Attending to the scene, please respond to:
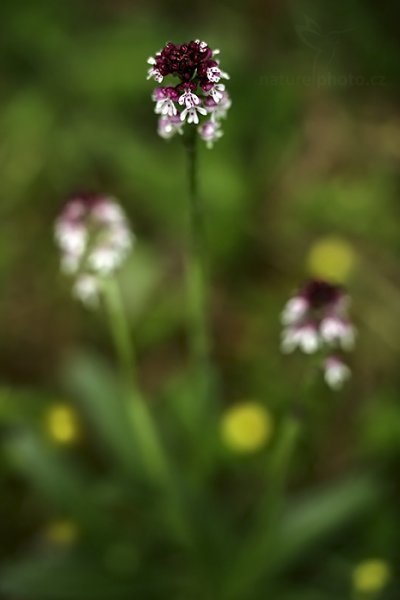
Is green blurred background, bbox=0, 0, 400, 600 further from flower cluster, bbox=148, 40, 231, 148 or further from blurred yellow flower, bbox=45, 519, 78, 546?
flower cluster, bbox=148, 40, 231, 148

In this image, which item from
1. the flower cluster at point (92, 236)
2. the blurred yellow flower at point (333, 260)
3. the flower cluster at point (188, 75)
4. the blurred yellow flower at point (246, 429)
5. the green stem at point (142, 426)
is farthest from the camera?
the blurred yellow flower at point (333, 260)

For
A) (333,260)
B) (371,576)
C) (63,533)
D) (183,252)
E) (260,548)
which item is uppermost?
(183,252)

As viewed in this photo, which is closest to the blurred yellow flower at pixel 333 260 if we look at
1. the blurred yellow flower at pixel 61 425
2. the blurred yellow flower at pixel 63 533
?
the blurred yellow flower at pixel 61 425

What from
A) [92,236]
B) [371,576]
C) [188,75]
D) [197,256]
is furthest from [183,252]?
[188,75]

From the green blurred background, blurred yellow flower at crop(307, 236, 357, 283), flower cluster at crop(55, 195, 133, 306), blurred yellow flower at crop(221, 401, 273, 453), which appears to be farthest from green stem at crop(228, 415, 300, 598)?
blurred yellow flower at crop(307, 236, 357, 283)

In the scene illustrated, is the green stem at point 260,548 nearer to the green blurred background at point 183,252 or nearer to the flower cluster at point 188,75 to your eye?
the green blurred background at point 183,252

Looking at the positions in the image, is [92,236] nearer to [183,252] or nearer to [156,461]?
[156,461]
